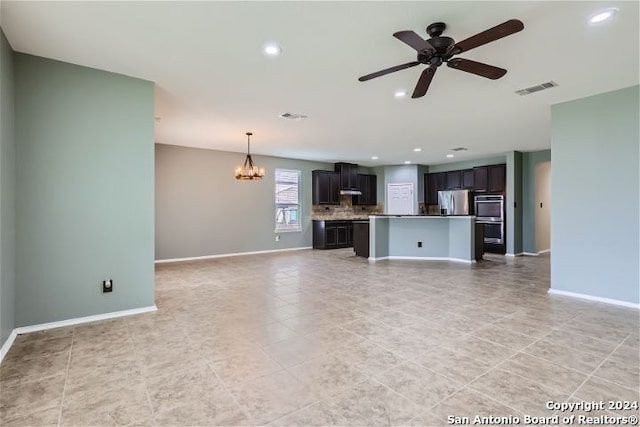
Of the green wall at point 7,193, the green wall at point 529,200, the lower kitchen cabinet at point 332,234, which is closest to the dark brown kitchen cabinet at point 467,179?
the green wall at point 529,200

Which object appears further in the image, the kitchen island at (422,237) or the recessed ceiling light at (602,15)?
the kitchen island at (422,237)

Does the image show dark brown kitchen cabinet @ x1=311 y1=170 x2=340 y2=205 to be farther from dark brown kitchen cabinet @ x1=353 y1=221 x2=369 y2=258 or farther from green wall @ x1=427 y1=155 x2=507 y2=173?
green wall @ x1=427 y1=155 x2=507 y2=173

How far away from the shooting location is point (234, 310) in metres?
3.55

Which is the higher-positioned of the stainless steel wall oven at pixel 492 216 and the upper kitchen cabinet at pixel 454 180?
the upper kitchen cabinet at pixel 454 180

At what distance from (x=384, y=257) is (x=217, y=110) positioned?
4.82 m

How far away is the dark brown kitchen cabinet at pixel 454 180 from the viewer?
30.9ft

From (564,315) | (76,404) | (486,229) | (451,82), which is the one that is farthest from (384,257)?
(76,404)

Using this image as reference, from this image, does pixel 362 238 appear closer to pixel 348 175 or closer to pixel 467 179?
pixel 348 175

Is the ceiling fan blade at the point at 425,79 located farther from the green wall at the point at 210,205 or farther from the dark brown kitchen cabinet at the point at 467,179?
the dark brown kitchen cabinet at the point at 467,179

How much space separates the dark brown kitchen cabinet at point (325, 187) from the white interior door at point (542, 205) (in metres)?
5.35

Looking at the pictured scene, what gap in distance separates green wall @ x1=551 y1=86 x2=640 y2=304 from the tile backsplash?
6240 mm

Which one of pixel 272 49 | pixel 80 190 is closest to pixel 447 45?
pixel 272 49

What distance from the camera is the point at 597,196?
387 centimetres

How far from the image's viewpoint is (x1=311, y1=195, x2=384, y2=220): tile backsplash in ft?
31.5
